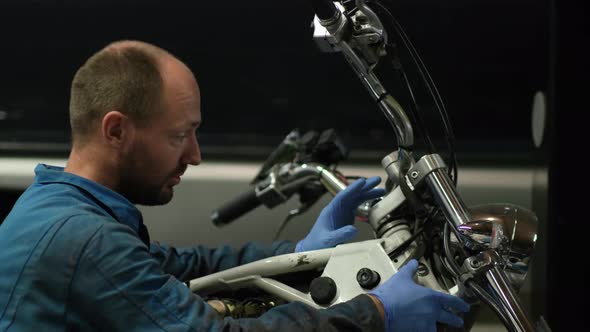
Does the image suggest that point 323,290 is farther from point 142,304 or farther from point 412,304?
point 142,304

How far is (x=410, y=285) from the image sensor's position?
106 centimetres

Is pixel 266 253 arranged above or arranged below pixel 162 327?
below

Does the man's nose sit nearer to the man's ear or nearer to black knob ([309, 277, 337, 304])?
the man's ear

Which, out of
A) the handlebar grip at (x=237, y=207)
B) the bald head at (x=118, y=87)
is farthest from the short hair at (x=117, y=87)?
the handlebar grip at (x=237, y=207)

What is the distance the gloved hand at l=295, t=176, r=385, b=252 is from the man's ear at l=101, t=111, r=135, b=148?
1.53 ft

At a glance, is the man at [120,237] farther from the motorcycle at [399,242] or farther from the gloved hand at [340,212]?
the gloved hand at [340,212]

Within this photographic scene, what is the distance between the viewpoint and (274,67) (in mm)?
2570

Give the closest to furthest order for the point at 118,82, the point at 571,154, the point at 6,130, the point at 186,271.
A: the point at 118,82
the point at 186,271
the point at 571,154
the point at 6,130

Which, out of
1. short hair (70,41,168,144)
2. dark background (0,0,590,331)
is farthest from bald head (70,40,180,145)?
dark background (0,0,590,331)

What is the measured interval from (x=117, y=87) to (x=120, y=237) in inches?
11.7

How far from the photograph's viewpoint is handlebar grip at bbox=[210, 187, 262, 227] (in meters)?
1.77

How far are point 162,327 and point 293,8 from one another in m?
1.71

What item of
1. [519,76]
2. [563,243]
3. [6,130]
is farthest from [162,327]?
[6,130]

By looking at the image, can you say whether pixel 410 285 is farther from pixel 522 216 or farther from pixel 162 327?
pixel 162 327
